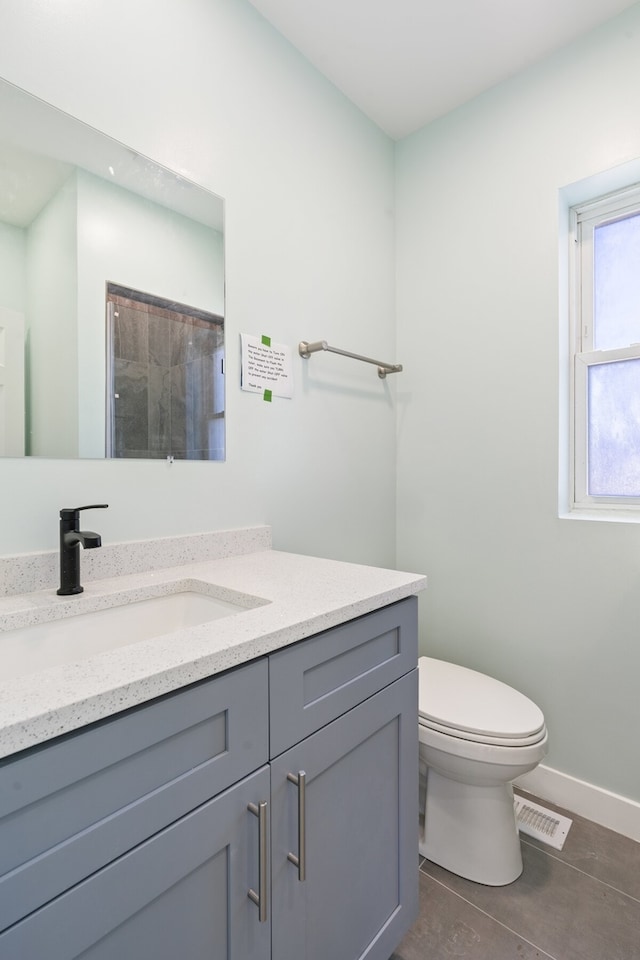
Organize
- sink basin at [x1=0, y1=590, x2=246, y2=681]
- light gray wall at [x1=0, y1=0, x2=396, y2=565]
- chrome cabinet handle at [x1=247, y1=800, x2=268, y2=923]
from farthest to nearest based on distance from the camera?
light gray wall at [x1=0, y1=0, x2=396, y2=565]
sink basin at [x1=0, y1=590, x2=246, y2=681]
chrome cabinet handle at [x1=247, y1=800, x2=268, y2=923]

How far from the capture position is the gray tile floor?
111cm

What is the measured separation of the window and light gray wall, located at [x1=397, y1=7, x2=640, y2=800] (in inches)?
5.0

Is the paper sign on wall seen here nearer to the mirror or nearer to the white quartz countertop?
the mirror

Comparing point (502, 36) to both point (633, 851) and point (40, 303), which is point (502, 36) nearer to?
point (40, 303)

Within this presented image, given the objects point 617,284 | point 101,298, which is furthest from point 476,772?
point 617,284

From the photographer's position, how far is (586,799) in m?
1.53

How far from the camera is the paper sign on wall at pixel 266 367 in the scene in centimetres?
139

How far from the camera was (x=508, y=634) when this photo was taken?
67.9 inches

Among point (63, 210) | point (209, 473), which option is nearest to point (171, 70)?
point (63, 210)

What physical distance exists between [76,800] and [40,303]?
0.93 m

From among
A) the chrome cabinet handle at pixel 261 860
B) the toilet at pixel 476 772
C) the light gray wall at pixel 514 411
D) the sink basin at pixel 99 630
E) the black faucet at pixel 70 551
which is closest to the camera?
the chrome cabinet handle at pixel 261 860

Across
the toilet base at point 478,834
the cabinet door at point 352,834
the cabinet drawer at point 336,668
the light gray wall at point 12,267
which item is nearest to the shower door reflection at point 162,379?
the light gray wall at point 12,267

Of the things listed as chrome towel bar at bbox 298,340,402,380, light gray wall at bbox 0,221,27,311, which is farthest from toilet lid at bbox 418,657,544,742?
light gray wall at bbox 0,221,27,311

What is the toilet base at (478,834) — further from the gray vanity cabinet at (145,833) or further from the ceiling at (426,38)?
the ceiling at (426,38)
